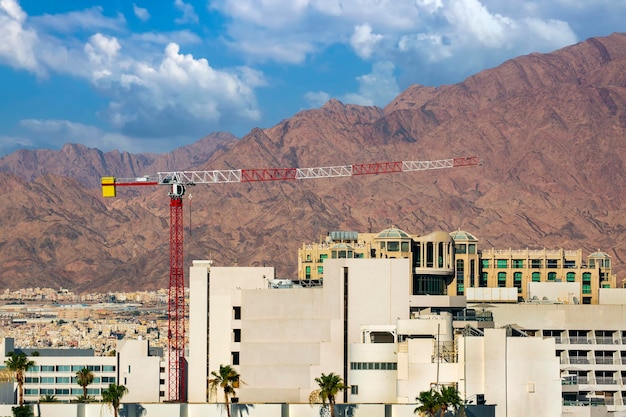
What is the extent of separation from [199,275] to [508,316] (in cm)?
4351

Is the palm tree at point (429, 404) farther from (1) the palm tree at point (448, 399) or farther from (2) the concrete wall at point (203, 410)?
(2) the concrete wall at point (203, 410)

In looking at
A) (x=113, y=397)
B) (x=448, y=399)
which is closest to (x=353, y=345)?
(x=448, y=399)

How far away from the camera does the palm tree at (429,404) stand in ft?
437

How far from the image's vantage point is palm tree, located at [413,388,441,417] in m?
133

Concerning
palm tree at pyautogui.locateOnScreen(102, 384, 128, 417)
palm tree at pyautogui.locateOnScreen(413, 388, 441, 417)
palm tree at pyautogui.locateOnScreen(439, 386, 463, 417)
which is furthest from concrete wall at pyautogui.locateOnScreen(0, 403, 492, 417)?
palm tree at pyautogui.locateOnScreen(439, 386, 463, 417)

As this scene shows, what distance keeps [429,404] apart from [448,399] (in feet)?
6.22

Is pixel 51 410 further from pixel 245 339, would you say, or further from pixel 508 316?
pixel 508 316

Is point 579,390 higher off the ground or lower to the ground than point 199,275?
lower

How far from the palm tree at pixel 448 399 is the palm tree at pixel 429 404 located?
471 mm

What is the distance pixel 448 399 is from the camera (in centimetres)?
13262

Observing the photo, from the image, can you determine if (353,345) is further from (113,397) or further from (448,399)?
(113,397)

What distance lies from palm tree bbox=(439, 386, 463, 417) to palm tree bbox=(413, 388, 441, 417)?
1.54 feet

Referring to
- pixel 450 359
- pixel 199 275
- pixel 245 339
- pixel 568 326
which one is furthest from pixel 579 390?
pixel 199 275

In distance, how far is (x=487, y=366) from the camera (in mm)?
142000
